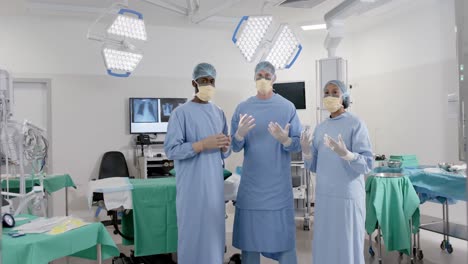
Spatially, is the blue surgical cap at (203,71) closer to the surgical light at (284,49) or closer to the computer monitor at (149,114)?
the surgical light at (284,49)

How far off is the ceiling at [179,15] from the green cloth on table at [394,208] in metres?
2.64

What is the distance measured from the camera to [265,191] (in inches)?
109

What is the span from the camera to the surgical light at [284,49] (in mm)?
3346

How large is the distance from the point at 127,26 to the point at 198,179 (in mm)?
1556

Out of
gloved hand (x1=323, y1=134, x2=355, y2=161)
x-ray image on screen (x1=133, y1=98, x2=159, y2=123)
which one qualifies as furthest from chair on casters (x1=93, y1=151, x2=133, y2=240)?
gloved hand (x1=323, y1=134, x2=355, y2=161)

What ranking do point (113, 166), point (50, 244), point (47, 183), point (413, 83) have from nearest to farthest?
point (50, 244), point (47, 183), point (413, 83), point (113, 166)

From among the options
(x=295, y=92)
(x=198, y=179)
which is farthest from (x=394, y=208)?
(x=295, y=92)

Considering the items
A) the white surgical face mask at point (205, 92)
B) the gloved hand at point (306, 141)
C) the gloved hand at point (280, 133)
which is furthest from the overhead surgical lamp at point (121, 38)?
the gloved hand at point (306, 141)

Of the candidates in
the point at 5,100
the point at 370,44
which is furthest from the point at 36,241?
the point at 370,44

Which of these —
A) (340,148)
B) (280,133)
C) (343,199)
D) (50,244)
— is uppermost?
(280,133)

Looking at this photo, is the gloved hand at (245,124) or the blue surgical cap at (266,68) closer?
the gloved hand at (245,124)

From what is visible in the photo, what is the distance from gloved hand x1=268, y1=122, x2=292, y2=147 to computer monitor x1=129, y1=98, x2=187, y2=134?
12.1ft

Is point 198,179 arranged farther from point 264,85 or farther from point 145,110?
point 145,110

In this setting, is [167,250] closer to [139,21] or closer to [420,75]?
[139,21]
